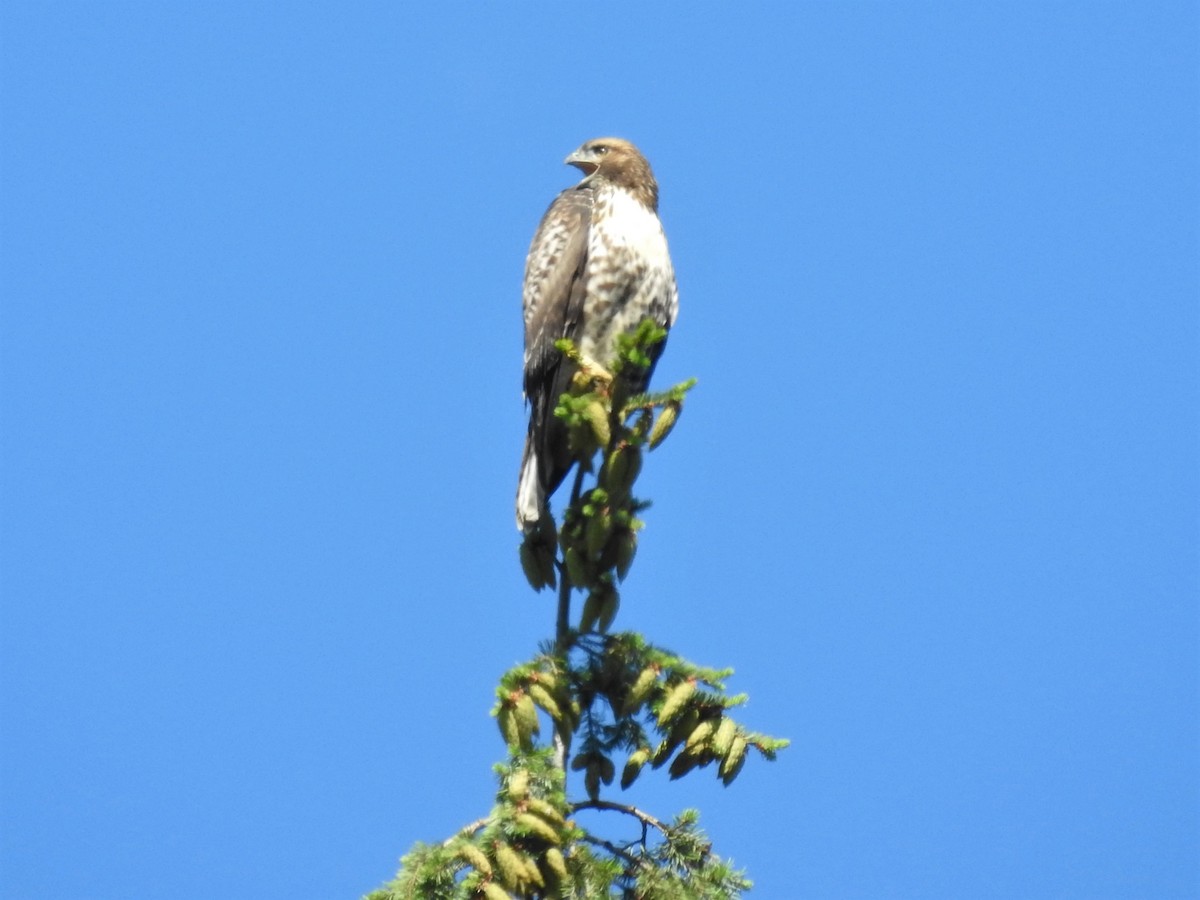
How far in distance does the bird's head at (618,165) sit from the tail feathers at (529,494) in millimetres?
1362

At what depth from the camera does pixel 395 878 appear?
12.0 ft

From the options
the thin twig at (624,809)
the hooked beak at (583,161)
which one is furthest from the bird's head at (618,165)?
the thin twig at (624,809)

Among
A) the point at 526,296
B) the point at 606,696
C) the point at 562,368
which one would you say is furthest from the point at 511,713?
the point at 526,296

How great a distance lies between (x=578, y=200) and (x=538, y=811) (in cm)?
357

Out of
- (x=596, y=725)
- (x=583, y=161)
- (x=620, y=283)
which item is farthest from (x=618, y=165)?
(x=596, y=725)

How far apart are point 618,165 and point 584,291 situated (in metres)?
0.85

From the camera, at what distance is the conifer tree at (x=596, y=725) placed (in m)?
3.63

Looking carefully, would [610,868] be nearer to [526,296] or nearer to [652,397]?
[652,397]

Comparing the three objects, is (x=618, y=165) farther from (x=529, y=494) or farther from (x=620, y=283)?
(x=529, y=494)

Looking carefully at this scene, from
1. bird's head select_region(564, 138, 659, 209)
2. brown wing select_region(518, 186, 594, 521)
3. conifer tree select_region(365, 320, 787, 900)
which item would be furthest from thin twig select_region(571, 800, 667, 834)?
bird's head select_region(564, 138, 659, 209)

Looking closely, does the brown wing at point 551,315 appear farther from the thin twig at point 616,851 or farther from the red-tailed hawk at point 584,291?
the thin twig at point 616,851

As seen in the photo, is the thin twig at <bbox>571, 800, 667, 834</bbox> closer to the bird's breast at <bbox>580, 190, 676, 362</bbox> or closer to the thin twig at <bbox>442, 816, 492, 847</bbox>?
the thin twig at <bbox>442, 816, 492, 847</bbox>

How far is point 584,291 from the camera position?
20.5 feet

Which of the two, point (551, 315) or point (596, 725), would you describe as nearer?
point (596, 725)
